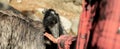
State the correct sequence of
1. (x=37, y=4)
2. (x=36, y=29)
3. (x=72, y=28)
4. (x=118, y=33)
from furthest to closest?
(x=37, y=4), (x=72, y=28), (x=36, y=29), (x=118, y=33)

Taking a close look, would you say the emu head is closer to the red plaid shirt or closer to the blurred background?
the red plaid shirt

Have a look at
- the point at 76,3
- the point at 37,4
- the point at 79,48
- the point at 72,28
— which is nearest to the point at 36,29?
the point at 79,48

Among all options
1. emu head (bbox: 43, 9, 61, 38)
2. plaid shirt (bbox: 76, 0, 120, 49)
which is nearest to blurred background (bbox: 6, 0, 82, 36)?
emu head (bbox: 43, 9, 61, 38)

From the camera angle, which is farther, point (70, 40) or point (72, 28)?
point (72, 28)

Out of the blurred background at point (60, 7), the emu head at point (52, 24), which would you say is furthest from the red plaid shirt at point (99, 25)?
the blurred background at point (60, 7)

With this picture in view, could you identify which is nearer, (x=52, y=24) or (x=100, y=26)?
(x=100, y=26)

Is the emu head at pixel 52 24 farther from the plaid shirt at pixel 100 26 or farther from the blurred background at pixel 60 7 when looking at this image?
the blurred background at pixel 60 7

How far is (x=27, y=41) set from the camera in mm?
2615

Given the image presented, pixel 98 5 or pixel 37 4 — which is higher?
pixel 98 5

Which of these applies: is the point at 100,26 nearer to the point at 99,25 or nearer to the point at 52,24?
the point at 99,25

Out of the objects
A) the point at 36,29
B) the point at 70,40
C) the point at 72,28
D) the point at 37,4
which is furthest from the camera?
the point at 37,4

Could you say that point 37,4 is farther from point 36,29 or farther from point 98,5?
point 98,5

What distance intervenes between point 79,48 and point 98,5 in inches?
6.7

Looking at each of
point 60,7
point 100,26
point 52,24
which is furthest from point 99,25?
point 60,7
